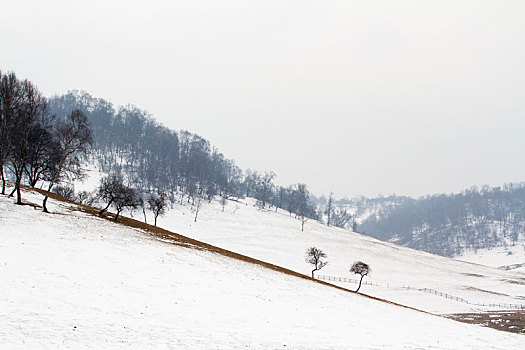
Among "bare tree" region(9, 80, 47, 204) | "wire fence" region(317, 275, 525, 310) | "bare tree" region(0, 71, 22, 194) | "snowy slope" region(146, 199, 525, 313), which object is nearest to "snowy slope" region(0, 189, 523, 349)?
"bare tree" region(9, 80, 47, 204)

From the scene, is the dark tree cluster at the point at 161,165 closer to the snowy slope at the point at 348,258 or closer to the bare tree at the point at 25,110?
the snowy slope at the point at 348,258

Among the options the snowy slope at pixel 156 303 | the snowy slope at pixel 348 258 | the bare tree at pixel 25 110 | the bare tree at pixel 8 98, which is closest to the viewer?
the snowy slope at pixel 156 303

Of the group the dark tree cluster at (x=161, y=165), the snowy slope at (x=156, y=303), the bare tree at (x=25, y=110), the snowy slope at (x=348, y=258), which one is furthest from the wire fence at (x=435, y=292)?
the dark tree cluster at (x=161, y=165)

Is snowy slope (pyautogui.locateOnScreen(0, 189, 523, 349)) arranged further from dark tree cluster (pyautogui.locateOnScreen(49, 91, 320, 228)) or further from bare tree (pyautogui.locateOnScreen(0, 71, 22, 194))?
dark tree cluster (pyautogui.locateOnScreen(49, 91, 320, 228))

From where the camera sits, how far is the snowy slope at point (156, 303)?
1302 cm

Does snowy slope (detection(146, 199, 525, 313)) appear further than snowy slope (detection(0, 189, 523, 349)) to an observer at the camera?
Yes

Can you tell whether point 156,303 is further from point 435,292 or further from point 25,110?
point 435,292

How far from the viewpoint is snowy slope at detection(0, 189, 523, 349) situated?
42.7 ft

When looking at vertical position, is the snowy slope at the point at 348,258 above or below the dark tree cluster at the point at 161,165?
below

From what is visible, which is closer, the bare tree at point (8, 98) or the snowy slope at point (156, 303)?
the snowy slope at point (156, 303)

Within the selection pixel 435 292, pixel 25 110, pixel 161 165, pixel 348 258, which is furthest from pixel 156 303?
pixel 161 165

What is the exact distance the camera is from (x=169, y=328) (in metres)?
14.5

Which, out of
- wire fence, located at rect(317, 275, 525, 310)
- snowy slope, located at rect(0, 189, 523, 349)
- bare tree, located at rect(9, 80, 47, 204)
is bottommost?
wire fence, located at rect(317, 275, 525, 310)

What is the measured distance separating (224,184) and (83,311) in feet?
505
